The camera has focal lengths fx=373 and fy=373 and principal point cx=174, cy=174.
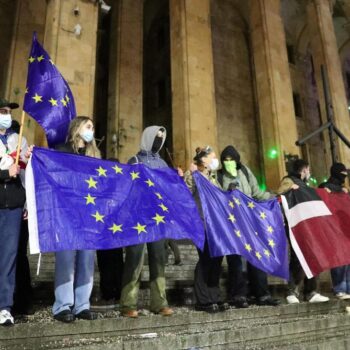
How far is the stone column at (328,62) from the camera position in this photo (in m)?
14.8

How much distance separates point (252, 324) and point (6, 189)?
283 centimetres

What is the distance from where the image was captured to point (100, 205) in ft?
11.7

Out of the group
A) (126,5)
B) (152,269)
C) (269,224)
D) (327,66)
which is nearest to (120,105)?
(126,5)

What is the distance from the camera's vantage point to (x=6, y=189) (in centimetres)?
324

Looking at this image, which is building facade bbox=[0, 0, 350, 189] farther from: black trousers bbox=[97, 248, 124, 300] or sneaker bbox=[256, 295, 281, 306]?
sneaker bbox=[256, 295, 281, 306]

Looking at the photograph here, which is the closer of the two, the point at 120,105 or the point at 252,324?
the point at 252,324

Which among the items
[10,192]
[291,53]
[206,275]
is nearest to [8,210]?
[10,192]

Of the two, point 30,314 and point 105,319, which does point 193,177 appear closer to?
point 105,319

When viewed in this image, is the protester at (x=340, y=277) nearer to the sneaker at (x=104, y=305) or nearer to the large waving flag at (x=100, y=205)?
the large waving flag at (x=100, y=205)

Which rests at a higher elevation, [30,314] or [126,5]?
[126,5]

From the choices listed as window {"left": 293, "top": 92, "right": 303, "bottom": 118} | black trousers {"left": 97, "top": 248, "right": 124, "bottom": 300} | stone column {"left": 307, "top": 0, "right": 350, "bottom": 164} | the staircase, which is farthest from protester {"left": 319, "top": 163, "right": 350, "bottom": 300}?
window {"left": 293, "top": 92, "right": 303, "bottom": 118}

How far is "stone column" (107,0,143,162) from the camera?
13422 millimetres

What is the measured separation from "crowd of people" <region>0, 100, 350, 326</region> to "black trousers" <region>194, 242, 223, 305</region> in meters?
0.01

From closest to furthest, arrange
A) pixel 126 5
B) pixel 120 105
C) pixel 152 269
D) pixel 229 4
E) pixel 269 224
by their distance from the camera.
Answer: pixel 152 269
pixel 269 224
pixel 120 105
pixel 126 5
pixel 229 4
